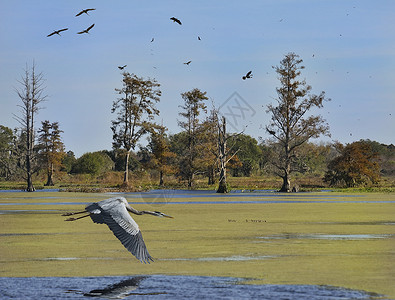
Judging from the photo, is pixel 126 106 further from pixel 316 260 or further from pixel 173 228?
pixel 316 260

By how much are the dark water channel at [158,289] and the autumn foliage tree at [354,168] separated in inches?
1795

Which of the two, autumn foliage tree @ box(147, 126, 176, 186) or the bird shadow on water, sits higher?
autumn foliage tree @ box(147, 126, 176, 186)

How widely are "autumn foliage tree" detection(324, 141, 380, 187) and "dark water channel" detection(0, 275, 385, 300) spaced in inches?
1795

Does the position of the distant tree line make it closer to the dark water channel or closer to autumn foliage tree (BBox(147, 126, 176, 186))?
autumn foliage tree (BBox(147, 126, 176, 186))

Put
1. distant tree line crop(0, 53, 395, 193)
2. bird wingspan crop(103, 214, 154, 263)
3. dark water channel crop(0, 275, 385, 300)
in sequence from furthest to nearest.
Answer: distant tree line crop(0, 53, 395, 193) → dark water channel crop(0, 275, 385, 300) → bird wingspan crop(103, 214, 154, 263)

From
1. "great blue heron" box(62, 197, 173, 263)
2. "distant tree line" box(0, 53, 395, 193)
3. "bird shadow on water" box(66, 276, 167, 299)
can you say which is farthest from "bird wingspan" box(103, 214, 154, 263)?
"distant tree line" box(0, 53, 395, 193)

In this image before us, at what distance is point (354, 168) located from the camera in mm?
54062

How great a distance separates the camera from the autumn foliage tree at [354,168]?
53.8m

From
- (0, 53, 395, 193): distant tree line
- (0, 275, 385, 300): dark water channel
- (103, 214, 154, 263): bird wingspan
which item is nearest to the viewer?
(103, 214, 154, 263): bird wingspan

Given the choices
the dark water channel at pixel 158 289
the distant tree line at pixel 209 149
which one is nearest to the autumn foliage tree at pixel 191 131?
the distant tree line at pixel 209 149

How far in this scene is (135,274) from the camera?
10.4 meters

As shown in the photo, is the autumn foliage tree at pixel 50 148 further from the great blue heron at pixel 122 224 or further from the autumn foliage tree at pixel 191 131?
the great blue heron at pixel 122 224

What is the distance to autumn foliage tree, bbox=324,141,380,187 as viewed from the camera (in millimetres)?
53844

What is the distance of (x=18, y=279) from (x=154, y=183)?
5259 centimetres
